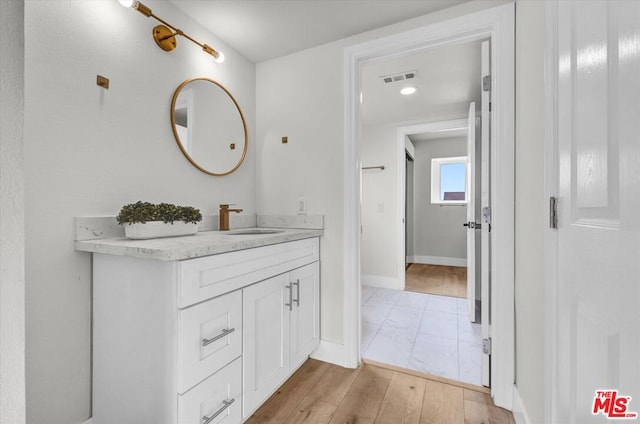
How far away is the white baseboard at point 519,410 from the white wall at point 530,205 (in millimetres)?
34

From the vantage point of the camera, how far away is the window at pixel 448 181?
5121 millimetres

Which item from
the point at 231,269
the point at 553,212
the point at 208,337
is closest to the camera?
the point at 553,212

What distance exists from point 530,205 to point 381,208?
105 inches

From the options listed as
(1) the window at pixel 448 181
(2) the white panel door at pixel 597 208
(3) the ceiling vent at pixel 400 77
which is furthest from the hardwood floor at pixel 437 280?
(2) the white panel door at pixel 597 208

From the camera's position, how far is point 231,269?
121 centimetres

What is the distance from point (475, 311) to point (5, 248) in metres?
2.97

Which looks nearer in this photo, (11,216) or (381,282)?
(11,216)

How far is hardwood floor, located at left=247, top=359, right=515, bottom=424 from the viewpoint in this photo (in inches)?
55.8

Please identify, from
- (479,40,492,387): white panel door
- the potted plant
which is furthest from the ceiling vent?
the potted plant

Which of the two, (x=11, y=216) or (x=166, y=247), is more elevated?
(x=11, y=216)

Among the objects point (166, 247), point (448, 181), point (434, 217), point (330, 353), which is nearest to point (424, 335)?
point (330, 353)

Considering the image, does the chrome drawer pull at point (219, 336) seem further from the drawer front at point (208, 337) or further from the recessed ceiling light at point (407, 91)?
the recessed ceiling light at point (407, 91)

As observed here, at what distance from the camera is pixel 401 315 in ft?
9.16

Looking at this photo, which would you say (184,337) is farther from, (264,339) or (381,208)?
(381,208)
